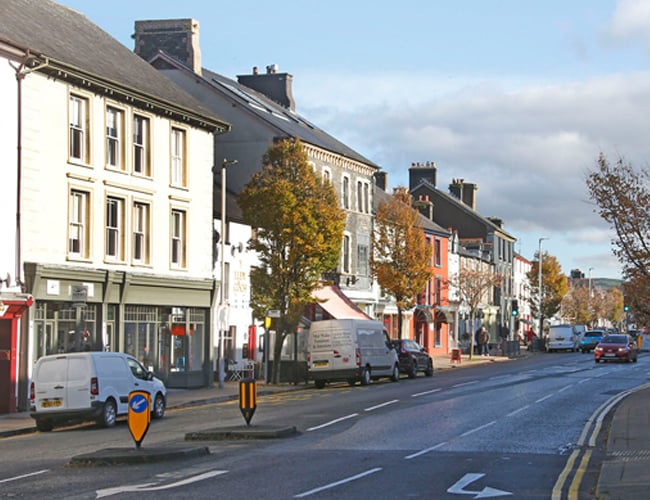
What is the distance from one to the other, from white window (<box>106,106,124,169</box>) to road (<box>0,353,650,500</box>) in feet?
29.6

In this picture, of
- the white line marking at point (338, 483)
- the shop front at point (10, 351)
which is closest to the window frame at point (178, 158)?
the shop front at point (10, 351)

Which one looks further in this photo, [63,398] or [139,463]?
[63,398]

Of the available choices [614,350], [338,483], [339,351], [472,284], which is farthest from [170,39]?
[338,483]

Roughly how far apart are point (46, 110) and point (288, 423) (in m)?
13.5

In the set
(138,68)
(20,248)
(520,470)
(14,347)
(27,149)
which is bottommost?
(520,470)

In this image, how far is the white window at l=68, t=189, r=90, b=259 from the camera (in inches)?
1345

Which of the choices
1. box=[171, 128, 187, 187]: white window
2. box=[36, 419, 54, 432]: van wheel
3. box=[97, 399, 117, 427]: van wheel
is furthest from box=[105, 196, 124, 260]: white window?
box=[36, 419, 54, 432]: van wheel

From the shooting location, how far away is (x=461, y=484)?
1522cm

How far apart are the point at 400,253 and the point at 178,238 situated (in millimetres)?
21367

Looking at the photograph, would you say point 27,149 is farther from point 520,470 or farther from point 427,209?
point 427,209

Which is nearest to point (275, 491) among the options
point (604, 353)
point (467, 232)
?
point (604, 353)

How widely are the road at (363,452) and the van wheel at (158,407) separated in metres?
0.23

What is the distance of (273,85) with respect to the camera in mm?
63688

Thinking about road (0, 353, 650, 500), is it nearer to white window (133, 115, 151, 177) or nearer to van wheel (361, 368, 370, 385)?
van wheel (361, 368, 370, 385)
